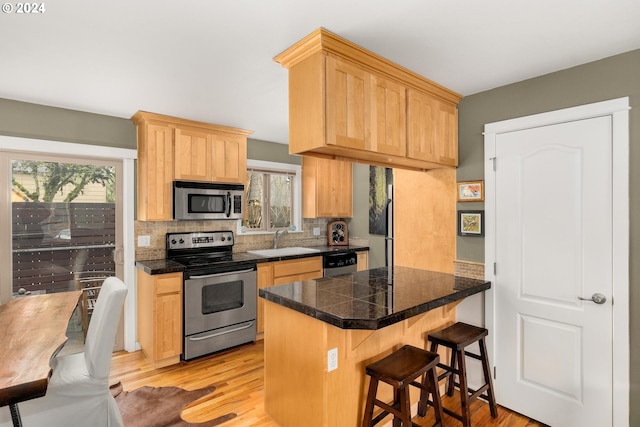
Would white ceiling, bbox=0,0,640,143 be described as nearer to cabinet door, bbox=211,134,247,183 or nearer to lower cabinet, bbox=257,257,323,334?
cabinet door, bbox=211,134,247,183

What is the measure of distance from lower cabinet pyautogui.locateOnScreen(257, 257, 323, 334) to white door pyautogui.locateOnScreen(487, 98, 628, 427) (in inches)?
82.6

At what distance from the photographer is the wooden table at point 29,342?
1.28m

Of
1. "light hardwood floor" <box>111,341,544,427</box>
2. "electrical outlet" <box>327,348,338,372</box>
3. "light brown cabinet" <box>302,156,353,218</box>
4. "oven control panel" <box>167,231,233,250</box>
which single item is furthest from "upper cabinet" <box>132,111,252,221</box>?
"electrical outlet" <box>327,348,338,372</box>

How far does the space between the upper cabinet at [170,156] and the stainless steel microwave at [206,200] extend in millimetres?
63

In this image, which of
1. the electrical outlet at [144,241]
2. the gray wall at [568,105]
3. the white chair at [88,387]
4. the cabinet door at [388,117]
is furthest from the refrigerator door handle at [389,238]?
the white chair at [88,387]

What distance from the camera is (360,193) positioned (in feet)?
16.5

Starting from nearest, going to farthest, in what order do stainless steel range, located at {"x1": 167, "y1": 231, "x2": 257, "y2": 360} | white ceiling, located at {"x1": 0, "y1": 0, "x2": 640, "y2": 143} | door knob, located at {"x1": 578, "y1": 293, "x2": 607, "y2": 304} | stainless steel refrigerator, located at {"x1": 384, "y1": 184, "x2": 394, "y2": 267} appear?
1. white ceiling, located at {"x1": 0, "y1": 0, "x2": 640, "y2": 143}
2. door knob, located at {"x1": 578, "y1": 293, "x2": 607, "y2": 304}
3. stainless steel range, located at {"x1": 167, "y1": 231, "x2": 257, "y2": 360}
4. stainless steel refrigerator, located at {"x1": 384, "y1": 184, "x2": 394, "y2": 267}

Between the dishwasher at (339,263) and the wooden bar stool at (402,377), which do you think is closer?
the wooden bar stool at (402,377)

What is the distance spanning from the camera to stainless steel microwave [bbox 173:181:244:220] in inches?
138

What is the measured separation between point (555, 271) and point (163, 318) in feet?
10.5

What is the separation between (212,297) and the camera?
3.37m

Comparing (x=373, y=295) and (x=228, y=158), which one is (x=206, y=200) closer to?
(x=228, y=158)

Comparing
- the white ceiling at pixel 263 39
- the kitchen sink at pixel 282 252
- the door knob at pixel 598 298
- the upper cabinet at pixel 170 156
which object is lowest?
the door knob at pixel 598 298

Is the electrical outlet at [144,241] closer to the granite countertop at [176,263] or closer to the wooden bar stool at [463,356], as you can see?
the granite countertop at [176,263]
